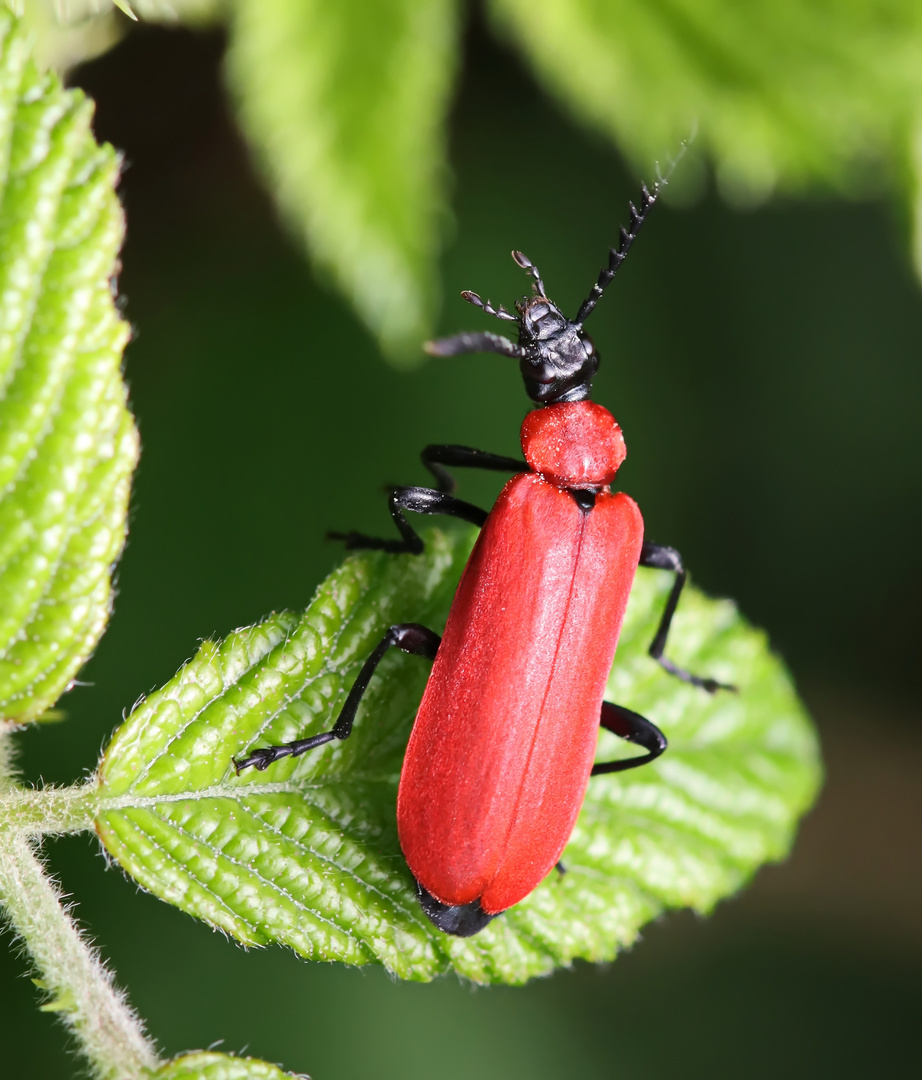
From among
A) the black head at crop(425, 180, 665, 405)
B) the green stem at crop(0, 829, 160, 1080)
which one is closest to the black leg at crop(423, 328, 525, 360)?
the black head at crop(425, 180, 665, 405)

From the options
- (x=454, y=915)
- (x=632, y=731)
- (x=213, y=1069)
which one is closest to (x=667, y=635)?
(x=632, y=731)

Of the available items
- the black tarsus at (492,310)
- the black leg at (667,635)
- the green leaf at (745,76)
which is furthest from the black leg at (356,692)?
the green leaf at (745,76)

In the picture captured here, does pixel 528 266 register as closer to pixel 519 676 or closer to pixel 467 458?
pixel 467 458

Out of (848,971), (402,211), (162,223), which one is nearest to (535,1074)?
(848,971)

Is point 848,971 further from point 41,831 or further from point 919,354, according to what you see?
point 41,831

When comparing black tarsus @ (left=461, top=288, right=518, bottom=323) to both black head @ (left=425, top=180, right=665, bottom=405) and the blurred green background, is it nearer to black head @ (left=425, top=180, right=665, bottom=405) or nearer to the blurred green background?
black head @ (left=425, top=180, right=665, bottom=405)

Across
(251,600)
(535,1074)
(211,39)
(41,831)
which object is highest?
(211,39)
